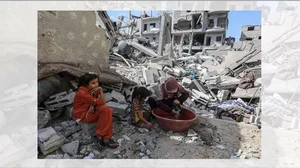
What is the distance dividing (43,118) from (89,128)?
65 centimetres

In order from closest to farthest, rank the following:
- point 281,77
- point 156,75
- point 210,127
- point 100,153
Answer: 1. point 100,153
2. point 210,127
3. point 156,75
4. point 281,77

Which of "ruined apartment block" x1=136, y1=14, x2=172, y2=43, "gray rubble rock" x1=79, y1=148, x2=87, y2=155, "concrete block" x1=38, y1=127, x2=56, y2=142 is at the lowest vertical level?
"gray rubble rock" x1=79, y1=148, x2=87, y2=155

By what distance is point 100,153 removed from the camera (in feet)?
9.87

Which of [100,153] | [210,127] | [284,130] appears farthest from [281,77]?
[100,153]

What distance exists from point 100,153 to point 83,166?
0.26 metres

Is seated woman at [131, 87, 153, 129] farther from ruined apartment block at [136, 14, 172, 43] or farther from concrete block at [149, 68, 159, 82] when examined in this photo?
ruined apartment block at [136, 14, 172, 43]

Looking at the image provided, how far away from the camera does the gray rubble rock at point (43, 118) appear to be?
10.4 ft

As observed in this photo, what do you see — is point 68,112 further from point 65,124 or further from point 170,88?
point 170,88

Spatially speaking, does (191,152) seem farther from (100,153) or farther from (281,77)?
(281,77)

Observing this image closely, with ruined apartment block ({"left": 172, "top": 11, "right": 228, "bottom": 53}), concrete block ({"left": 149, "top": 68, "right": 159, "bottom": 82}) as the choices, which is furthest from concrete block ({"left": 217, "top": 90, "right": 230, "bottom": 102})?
ruined apartment block ({"left": 172, "top": 11, "right": 228, "bottom": 53})

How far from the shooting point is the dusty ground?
121 inches

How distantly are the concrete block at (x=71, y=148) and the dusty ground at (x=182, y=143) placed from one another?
0.21 feet

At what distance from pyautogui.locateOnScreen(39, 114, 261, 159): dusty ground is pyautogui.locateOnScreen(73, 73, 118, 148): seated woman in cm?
19

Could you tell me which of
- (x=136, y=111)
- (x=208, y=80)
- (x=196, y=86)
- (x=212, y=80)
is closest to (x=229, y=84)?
(x=212, y=80)
